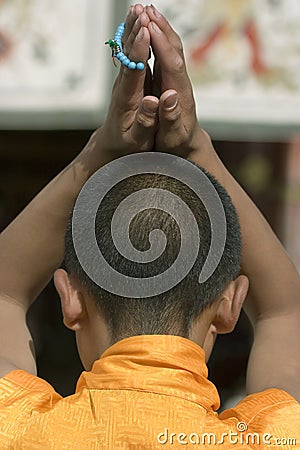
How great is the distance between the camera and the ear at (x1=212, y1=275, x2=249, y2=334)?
112 cm

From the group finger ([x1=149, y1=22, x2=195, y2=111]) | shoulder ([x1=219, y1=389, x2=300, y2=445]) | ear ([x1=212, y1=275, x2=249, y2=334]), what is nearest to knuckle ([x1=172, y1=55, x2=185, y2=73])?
finger ([x1=149, y1=22, x2=195, y2=111])

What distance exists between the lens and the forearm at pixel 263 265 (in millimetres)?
1228

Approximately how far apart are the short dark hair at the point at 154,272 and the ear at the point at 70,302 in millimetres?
16

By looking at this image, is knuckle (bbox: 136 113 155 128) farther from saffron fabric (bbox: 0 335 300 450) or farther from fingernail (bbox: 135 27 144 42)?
saffron fabric (bbox: 0 335 300 450)

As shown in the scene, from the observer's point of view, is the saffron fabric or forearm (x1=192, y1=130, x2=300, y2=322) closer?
the saffron fabric

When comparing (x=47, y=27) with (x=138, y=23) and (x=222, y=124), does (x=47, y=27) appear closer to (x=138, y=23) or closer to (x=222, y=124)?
(x=222, y=124)

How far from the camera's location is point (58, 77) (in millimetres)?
3029

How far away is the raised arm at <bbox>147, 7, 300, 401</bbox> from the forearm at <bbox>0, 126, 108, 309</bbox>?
6.6 inches

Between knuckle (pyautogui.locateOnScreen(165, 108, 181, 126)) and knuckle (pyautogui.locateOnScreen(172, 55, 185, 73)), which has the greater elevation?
knuckle (pyautogui.locateOnScreen(172, 55, 185, 73))

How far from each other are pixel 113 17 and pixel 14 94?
1.52 feet

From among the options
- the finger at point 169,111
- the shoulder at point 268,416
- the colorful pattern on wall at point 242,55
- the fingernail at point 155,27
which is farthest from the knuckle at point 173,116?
the colorful pattern on wall at point 242,55

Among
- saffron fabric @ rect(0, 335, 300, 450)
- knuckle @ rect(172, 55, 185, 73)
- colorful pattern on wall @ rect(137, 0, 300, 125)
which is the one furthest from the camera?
colorful pattern on wall @ rect(137, 0, 300, 125)

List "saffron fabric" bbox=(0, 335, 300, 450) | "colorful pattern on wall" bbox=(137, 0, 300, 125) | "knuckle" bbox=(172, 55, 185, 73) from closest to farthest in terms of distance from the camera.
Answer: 1. "saffron fabric" bbox=(0, 335, 300, 450)
2. "knuckle" bbox=(172, 55, 185, 73)
3. "colorful pattern on wall" bbox=(137, 0, 300, 125)

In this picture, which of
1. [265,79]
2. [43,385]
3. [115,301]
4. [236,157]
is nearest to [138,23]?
[115,301]
